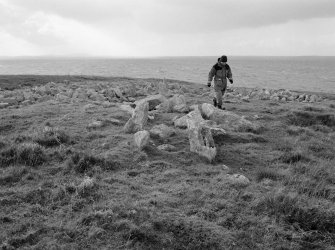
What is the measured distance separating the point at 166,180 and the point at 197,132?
255 cm

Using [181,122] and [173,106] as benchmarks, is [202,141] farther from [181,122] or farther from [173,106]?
[173,106]

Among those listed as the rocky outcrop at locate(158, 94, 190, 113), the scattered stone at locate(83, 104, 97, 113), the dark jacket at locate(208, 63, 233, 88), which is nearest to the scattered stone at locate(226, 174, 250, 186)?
the rocky outcrop at locate(158, 94, 190, 113)

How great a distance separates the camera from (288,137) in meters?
14.0

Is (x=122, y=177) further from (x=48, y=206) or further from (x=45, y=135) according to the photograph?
(x=45, y=135)

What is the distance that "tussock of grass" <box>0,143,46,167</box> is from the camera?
9.94 meters

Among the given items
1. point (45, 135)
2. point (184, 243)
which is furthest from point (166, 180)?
point (45, 135)

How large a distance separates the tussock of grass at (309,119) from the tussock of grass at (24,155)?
11242 millimetres

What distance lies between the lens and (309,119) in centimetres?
1748

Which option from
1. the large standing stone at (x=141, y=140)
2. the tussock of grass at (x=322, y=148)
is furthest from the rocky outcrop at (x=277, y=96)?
the large standing stone at (x=141, y=140)

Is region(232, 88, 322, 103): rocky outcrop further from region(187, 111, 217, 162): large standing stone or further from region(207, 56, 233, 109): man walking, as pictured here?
region(187, 111, 217, 162): large standing stone

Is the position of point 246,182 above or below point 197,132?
below

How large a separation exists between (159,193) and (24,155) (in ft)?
13.7

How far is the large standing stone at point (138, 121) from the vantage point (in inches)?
523

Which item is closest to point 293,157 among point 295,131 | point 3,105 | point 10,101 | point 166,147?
point 295,131
